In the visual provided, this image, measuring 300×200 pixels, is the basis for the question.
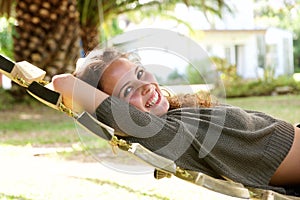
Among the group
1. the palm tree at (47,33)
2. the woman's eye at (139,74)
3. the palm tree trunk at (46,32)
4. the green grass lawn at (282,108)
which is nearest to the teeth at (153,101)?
the woman's eye at (139,74)

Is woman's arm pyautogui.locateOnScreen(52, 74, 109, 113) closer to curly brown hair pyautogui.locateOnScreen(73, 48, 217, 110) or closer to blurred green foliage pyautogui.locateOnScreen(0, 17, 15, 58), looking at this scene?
curly brown hair pyautogui.locateOnScreen(73, 48, 217, 110)

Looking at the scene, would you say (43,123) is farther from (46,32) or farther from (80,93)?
(80,93)

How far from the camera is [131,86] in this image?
2537 millimetres

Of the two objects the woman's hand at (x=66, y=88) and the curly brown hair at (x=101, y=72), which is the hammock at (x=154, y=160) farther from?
the curly brown hair at (x=101, y=72)

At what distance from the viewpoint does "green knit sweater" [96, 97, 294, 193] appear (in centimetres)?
239

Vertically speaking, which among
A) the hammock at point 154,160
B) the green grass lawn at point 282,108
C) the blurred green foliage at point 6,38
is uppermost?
the hammock at point 154,160

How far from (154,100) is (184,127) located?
8.6 inches

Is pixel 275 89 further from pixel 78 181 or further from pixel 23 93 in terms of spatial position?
pixel 78 181

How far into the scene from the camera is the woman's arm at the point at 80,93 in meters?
2.40

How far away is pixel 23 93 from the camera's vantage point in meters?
11.5

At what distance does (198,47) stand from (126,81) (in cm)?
70

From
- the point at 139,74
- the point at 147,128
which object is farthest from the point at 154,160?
the point at 139,74

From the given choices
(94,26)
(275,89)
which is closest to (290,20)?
(275,89)

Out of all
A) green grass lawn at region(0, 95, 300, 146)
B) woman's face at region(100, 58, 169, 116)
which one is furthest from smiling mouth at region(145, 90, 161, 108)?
green grass lawn at region(0, 95, 300, 146)
